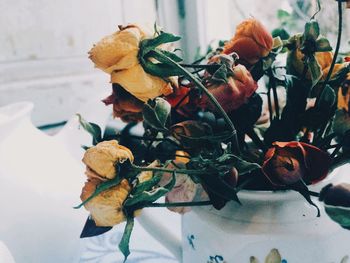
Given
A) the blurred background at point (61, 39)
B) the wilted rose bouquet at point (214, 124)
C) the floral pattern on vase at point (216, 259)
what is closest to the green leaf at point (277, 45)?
the wilted rose bouquet at point (214, 124)

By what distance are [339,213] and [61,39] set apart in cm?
52

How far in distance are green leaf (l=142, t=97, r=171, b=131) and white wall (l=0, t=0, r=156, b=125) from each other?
375 millimetres

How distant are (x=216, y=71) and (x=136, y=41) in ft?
0.12

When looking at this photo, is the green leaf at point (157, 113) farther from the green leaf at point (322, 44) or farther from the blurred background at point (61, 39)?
the blurred background at point (61, 39)

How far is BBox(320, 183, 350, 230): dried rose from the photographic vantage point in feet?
0.54

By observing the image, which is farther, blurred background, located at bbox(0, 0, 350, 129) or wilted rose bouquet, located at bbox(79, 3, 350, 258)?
blurred background, located at bbox(0, 0, 350, 129)

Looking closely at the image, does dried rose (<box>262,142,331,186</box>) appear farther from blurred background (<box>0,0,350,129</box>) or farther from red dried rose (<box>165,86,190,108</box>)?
blurred background (<box>0,0,350,129</box>)

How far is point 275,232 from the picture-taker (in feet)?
0.69

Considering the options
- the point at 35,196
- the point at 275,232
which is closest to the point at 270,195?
the point at 275,232

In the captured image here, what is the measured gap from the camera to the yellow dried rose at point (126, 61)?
17cm

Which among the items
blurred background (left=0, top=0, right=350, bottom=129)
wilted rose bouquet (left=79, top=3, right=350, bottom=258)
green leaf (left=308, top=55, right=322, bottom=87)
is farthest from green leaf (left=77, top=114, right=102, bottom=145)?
blurred background (left=0, top=0, right=350, bottom=129)

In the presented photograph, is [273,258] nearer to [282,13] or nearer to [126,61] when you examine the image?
[126,61]

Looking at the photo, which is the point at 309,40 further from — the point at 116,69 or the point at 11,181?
the point at 11,181

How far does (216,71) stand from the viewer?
0.18 meters
